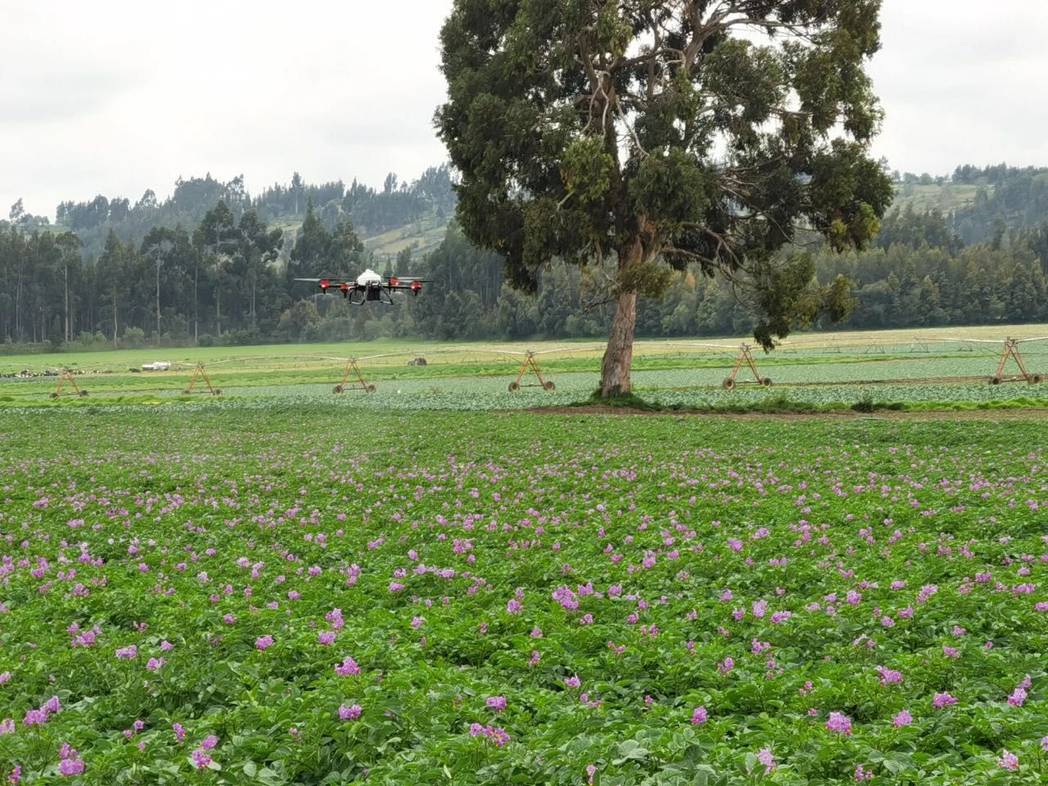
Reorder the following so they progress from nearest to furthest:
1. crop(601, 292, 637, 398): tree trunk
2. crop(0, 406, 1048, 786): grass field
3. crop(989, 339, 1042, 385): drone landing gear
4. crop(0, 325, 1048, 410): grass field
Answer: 1. crop(0, 406, 1048, 786): grass field
2. crop(601, 292, 637, 398): tree trunk
3. crop(0, 325, 1048, 410): grass field
4. crop(989, 339, 1042, 385): drone landing gear

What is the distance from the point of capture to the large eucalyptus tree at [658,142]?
31.7m

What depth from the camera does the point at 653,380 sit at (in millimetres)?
55094

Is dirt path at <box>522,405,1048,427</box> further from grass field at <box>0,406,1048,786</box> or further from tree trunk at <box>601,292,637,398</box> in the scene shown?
grass field at <box>0,406,1048,786</box>

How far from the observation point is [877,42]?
33.9 meters

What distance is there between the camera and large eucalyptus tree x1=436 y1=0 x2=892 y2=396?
31.7 m

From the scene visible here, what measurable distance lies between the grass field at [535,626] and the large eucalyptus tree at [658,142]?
55.4ft

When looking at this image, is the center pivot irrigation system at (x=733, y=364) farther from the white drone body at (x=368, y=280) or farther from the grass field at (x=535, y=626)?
the grass field at (x=535, y=626)

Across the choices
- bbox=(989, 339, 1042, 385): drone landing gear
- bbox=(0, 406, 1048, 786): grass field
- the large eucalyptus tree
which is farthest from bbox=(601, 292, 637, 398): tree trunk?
bbox=(0, 406, 1048, 786): grass field

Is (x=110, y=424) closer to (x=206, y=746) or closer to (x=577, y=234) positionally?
(x=577, y=234)

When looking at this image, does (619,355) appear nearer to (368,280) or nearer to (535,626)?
(368,280)

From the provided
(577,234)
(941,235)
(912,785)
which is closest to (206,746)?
(912,785)

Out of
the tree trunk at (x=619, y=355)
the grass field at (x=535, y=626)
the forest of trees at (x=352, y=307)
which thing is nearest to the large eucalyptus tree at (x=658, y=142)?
the tree trunk at (x=619, y=355)

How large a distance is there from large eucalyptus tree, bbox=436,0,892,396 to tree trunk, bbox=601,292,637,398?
58 mm

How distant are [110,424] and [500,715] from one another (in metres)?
29.6
